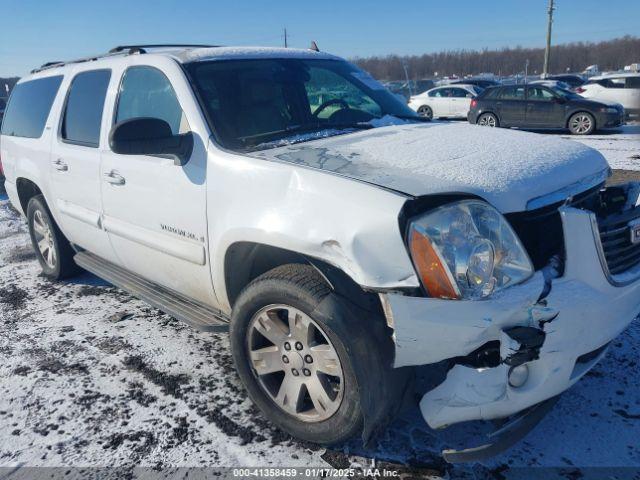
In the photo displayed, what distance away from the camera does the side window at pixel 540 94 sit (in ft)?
49.1

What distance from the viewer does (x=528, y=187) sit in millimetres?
2168

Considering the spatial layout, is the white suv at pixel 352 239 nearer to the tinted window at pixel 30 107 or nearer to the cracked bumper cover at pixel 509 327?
the cracked bumper cover at pixel 509 327

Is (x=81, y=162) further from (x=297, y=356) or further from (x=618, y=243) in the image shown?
(x=618, y=243)

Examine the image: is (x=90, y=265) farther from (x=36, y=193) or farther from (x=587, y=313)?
(x=587, y=313)

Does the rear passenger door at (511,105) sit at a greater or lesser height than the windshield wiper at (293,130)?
lesser

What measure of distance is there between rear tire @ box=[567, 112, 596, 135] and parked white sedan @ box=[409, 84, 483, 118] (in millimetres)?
5131

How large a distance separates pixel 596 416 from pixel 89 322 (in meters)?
3.42

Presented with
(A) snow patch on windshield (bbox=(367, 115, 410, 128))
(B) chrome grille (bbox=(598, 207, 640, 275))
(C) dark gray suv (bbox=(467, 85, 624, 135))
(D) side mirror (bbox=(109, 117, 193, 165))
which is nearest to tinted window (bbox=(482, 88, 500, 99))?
(C) dark gray suv (bbox=(467, 85, 624, 135))

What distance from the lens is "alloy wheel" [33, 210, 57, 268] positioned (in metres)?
4.76

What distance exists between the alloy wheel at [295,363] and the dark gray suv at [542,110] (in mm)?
12309

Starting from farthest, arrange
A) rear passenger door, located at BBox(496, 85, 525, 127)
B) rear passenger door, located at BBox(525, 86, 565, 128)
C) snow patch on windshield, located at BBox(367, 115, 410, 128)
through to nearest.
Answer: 1. rear passenger door, located at BBox(496, 85, 525, 127)
2. rear passenger door, located at BBox(525, 86, 565, 128)
3. snow patch on windshield, located at BBox(367, 115, 410, 128)

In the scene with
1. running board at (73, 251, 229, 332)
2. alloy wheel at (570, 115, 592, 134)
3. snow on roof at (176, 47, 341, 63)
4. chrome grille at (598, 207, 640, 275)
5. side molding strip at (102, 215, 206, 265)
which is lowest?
running board at (73, 251, 229, 332)

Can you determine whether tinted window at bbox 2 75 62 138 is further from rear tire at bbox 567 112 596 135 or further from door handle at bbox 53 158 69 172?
rear tire at bbox 567 112 596 135

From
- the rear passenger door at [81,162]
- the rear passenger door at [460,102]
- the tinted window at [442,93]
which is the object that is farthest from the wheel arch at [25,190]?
the tinted window at [442,93]
